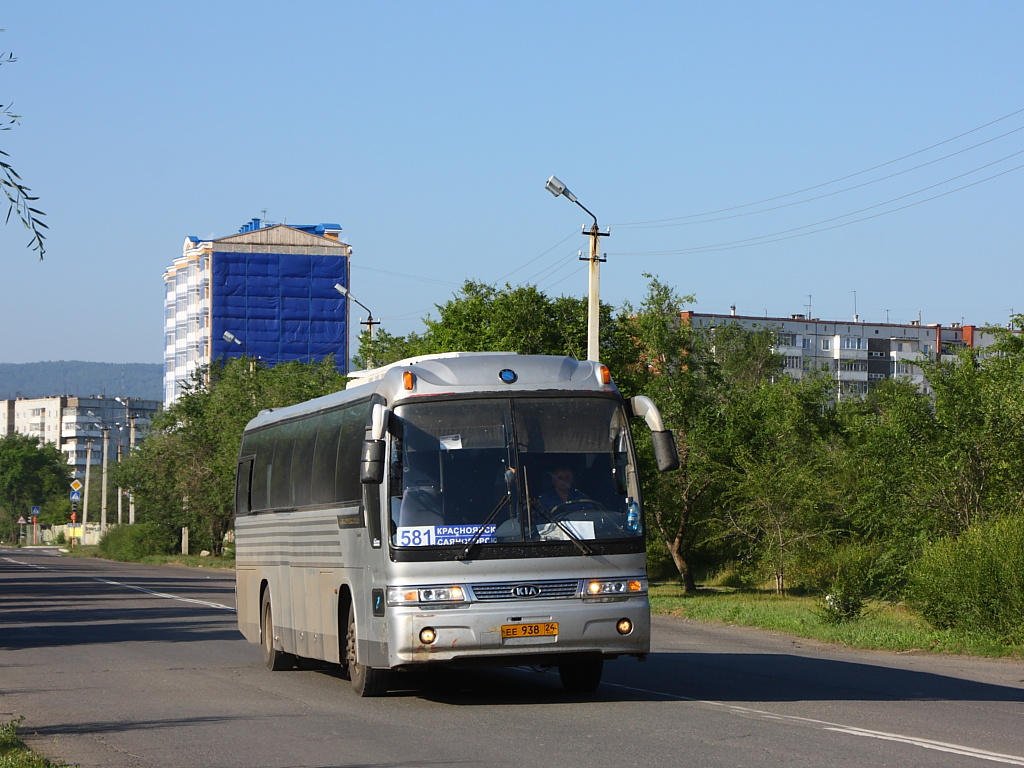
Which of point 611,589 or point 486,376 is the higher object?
point 486,376

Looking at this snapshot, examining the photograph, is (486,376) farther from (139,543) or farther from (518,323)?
(139,543)

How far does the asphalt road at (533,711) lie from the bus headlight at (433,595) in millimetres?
962

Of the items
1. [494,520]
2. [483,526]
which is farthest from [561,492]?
[483,526]

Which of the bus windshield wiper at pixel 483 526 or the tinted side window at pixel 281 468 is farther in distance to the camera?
the tinted side window at pixel 281 468

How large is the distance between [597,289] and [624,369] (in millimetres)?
7410

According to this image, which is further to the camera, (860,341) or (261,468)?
(860,341)

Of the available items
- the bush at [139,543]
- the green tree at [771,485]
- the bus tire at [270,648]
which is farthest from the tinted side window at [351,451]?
the bush at [139,543]

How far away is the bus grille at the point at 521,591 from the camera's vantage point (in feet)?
39.6

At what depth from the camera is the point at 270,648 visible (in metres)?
17.3

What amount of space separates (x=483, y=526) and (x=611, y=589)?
1242 mm

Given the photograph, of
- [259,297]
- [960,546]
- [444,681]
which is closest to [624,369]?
[960,546]

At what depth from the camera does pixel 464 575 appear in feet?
39.7

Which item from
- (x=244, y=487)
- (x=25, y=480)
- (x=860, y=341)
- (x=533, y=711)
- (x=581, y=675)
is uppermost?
(x=860, y=341)

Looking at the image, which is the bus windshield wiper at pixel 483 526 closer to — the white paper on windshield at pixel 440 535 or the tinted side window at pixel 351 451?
the white paper on windshield at pixel 440 535
